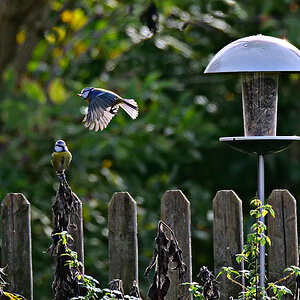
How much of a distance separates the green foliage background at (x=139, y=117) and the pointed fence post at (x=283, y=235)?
3.20 meters

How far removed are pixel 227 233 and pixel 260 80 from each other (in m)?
0.76

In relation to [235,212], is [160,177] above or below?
above

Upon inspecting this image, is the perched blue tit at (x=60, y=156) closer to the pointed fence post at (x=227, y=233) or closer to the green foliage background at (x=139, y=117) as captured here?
the pointed fence post at (x=227, y=233)

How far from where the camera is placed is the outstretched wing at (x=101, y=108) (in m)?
3.75

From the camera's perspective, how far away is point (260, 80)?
3980mm

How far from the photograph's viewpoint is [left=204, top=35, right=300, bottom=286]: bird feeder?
3.69 m

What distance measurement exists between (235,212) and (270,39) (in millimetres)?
823

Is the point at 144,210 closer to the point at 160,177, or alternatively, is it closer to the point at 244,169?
the point at 160,177

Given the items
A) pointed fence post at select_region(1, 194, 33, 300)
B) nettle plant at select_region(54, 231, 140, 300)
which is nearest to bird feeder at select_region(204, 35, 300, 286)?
nettle plant at select_region(54, 231, 140, 300)

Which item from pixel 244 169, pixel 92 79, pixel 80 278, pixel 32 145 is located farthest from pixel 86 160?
pixel 80 278

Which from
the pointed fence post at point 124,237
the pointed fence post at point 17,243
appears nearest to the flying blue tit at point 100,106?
the pointed fence post at point 124,237

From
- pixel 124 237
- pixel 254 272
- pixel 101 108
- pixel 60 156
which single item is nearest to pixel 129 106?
pixel 101 108

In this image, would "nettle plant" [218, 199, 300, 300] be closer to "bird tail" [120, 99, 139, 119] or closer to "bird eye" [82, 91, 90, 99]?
"bird tail" [120, 99, 139, 119]

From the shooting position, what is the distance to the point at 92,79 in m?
8.57
